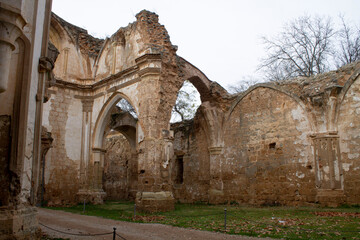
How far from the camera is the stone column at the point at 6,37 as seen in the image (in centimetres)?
372

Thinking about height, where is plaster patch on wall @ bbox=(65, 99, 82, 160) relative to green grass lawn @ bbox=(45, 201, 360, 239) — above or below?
above

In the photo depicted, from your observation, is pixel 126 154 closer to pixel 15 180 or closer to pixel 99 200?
pixel 99 200

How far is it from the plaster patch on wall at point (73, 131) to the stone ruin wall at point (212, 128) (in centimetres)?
5

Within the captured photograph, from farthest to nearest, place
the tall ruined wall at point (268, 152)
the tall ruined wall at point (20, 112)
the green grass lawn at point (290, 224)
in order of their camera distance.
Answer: the tall ruined wall at point (268, 152), the green grass lawn at point (290, 224), the tall ruined wall at point (20, 112)

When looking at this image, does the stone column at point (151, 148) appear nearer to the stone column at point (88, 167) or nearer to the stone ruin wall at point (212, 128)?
the stone ruin wall at point (212, 128)

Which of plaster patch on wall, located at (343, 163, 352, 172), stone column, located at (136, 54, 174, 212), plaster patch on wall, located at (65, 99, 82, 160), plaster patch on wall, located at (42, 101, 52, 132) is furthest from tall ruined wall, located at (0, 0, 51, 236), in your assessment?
plaster patch on wall, located at (65, 99, 82, 160)

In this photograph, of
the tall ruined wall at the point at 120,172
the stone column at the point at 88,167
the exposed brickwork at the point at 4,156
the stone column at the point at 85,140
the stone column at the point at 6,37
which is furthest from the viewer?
the tall ruined wall at the point at 120,172

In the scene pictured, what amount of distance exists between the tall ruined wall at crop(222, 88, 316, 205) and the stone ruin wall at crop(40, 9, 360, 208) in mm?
36

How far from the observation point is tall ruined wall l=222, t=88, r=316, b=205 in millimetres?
10922

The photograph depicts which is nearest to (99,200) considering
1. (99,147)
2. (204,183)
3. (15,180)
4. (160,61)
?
(99,147)

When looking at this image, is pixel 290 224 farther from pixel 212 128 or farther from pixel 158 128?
pixel 212 128

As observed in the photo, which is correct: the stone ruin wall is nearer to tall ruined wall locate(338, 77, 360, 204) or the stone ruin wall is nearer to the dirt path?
tall ruined wall locate(338, 77, 360, 204)

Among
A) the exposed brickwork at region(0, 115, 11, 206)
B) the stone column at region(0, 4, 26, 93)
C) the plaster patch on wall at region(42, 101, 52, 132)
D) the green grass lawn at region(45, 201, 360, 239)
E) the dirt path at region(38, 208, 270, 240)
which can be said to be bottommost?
the dirt path at region(38, 208, 270, 240)

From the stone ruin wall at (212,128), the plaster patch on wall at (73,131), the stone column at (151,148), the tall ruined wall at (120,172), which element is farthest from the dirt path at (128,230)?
the tall ruined wall at (120,172)
